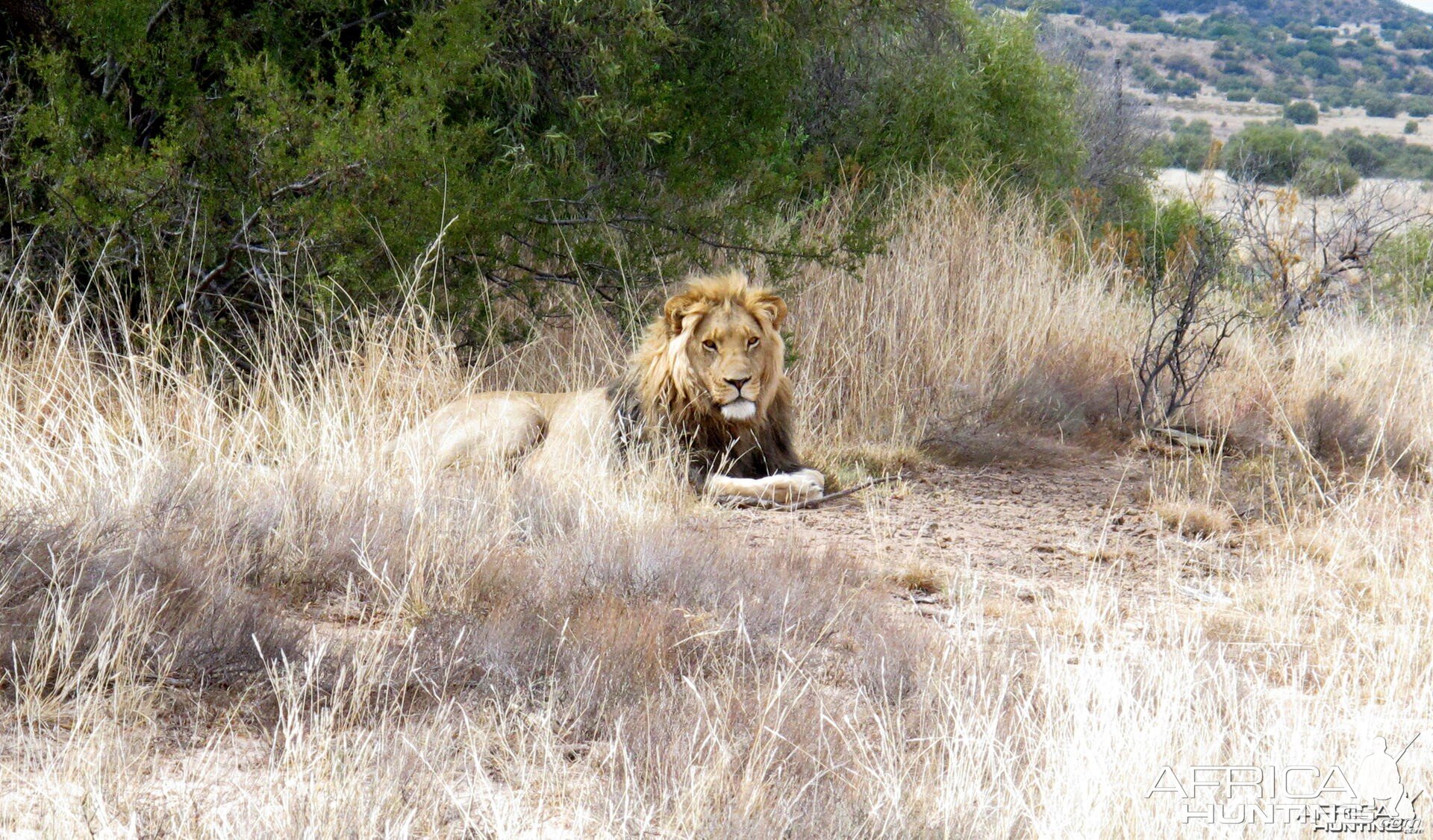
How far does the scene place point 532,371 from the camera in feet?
28.9

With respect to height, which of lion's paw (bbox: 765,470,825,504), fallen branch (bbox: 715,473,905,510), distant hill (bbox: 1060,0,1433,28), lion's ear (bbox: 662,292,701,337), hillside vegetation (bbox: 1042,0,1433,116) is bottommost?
fallen branch (bbox: 715,473,905,510)

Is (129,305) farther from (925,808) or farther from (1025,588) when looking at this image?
(925,808)

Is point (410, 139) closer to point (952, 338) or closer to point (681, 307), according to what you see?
point (681, 307)

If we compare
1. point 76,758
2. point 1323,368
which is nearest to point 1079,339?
point 1323,368

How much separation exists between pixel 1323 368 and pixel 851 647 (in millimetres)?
7146

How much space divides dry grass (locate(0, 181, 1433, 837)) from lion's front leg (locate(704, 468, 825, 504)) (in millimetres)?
390

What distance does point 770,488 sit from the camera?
672cm

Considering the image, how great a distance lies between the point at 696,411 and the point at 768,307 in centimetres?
64

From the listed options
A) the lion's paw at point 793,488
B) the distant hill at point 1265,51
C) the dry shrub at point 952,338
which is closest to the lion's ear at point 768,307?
the lion's paw at point 793,488

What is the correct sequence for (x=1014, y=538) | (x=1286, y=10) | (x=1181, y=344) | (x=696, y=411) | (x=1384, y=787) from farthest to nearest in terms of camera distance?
(x=1286, y=10) < (x=1181, y=344) < (x=696, y=411) < (x=1014, y=538) < (x=1384, y=787)

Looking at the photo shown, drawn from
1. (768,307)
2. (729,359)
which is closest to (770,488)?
(729,359)

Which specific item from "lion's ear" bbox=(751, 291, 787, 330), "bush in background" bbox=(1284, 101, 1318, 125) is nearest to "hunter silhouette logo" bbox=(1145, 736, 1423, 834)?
"lion's ear" bbox=(751, 291, 787, 330)

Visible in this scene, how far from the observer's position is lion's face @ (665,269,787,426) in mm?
6676

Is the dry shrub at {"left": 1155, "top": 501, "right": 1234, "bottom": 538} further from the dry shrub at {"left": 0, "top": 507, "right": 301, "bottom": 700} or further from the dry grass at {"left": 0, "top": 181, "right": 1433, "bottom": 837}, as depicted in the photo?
the dry shrub at {"left": 0, "top": 507, "right": 301, "bottom": 700}
